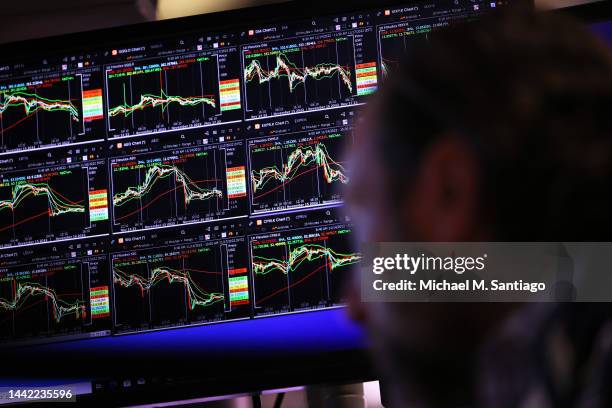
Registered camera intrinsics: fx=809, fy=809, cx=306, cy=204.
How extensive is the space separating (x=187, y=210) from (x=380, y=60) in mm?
335

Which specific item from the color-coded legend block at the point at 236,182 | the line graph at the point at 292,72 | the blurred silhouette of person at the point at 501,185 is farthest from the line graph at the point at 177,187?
the blurred silhouette of person at the point at 501,185

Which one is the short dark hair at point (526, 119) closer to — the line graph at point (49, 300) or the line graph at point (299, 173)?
the line graph at point (299, 173)

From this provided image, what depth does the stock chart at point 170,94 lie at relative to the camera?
1.13m

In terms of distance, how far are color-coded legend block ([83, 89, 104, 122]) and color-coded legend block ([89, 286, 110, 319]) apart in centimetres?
25

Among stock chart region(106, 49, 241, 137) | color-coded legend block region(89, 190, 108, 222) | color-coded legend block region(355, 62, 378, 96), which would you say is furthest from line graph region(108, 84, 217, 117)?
color-coded legend block region(355, 62, 378, 96)

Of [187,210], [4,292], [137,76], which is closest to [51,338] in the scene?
[4,292]

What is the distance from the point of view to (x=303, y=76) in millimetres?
1121

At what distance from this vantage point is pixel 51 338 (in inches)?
43.8

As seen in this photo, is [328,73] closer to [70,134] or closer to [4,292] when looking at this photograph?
[70,134]

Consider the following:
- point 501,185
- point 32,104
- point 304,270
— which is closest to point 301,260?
point 304,270

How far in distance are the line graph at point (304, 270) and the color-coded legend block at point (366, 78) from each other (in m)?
0.19

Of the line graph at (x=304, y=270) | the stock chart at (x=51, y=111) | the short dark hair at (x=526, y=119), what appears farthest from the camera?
the stock chart at (x=51, y=111)

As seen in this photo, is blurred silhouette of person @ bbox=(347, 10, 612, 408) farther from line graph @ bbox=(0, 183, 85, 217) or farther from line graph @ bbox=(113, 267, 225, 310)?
line graph @ bbox=(0, 183, 85, 217)

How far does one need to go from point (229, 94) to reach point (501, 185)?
75 centimetres
